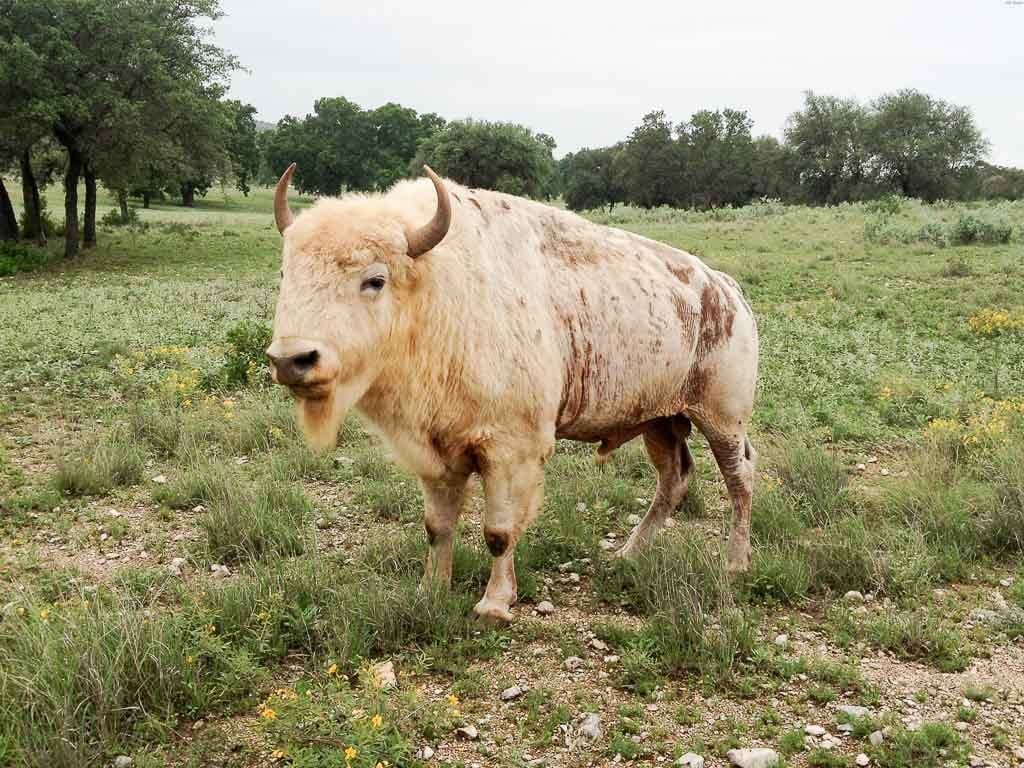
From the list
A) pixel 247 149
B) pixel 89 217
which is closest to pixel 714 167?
pixel 247 149

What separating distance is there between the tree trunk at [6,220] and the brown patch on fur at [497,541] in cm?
2660

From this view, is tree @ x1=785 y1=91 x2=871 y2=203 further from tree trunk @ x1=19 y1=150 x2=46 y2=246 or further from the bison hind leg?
the bison hind leg

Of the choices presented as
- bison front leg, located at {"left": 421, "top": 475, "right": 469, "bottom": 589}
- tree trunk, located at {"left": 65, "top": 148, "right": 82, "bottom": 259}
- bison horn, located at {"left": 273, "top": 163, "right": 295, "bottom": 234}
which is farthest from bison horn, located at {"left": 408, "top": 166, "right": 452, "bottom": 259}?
tree trunk, located at {"left": 65, "top": 148, "right": 82, "bottom": 259}

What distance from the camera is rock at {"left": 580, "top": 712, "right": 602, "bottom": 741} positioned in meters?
3.40

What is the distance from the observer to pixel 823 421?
7711mm

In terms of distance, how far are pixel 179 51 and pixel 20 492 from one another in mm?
22112

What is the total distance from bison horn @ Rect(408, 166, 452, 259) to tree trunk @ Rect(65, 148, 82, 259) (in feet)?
76.4

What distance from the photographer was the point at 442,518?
4.54m

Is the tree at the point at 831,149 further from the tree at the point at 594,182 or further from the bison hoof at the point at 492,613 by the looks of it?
the bison hoof at the point at 492,613

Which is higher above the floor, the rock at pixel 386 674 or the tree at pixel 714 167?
the tree at pixel 714 167

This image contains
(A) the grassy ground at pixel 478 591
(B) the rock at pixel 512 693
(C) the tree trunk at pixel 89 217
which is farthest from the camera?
(C) the tree trunk at pixel 89 217

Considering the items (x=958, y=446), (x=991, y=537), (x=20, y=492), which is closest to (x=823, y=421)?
(x=958, y=446)

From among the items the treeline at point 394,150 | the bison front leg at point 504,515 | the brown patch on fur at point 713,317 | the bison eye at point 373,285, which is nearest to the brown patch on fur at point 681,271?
the brown patch on fur at point 713,317

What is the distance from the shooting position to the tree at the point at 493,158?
49.8 meters
